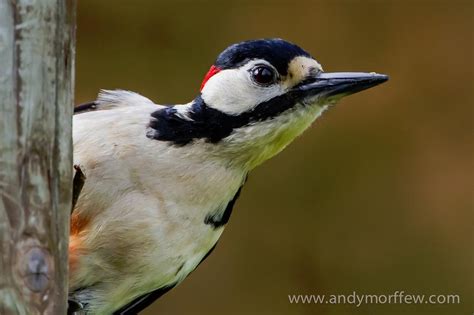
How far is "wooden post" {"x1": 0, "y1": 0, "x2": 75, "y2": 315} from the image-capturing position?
7.22 feet

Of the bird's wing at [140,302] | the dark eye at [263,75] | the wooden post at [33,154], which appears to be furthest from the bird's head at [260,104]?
the wooden post at [33,154]

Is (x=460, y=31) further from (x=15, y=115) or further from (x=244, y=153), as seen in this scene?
(x=15, y=115)

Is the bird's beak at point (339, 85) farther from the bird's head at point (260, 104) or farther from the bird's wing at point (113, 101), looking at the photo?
the bird's wing at point (113, 101)

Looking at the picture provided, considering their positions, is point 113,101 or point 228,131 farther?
point 113,101

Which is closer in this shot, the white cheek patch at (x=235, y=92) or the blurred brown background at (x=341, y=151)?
the white cheek patch at (x=235, y=92)

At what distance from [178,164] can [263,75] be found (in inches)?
13.9

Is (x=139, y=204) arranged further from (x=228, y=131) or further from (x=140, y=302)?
(x=140, y=302)

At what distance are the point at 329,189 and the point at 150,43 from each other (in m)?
1.16

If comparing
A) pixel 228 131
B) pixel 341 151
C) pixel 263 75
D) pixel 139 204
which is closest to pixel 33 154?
pixel 139 204

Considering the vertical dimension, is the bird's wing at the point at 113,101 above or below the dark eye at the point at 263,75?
below

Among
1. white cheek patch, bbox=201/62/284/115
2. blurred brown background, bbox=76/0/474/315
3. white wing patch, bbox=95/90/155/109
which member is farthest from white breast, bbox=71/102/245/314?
blurred brown background, bbox=76/0/474/315

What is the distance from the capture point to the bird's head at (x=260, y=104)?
9.95ft

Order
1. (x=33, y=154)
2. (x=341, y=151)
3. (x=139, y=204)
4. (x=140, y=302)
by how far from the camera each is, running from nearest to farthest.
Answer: (x=33, y=154) → (x=139, y=204) → (x=140, y=302) → (x=341, y=151)

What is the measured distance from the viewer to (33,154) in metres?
2.24
